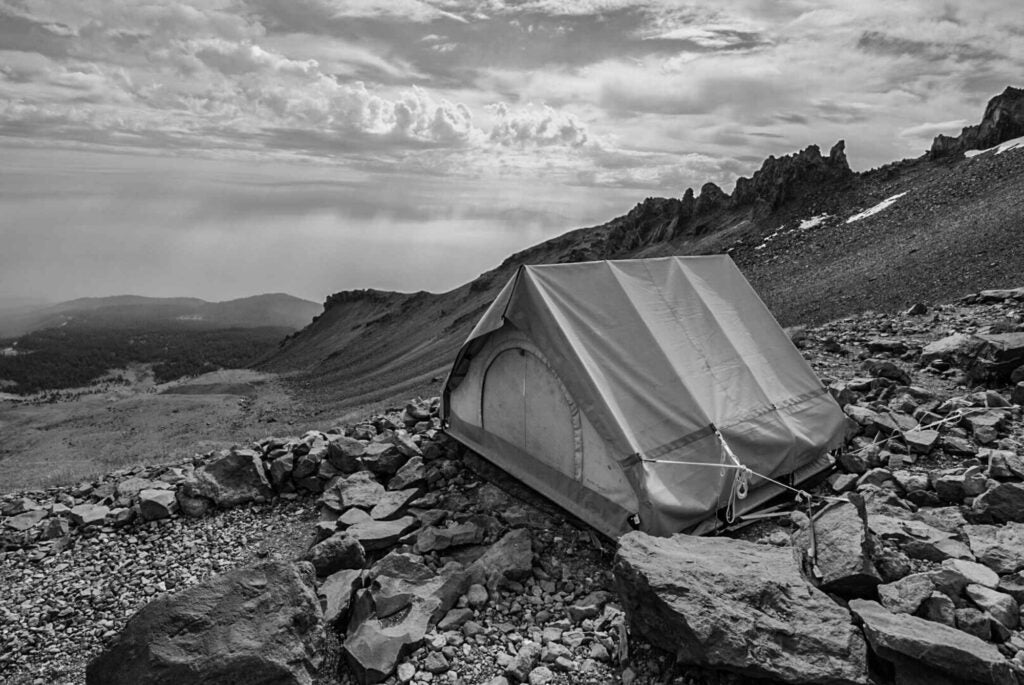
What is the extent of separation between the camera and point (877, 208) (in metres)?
43.4

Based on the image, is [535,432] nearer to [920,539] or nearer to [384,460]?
[384,460]

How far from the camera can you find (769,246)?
44344mm

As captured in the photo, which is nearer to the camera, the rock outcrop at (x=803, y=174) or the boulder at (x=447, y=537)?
the boulder at (x=447, y=537)

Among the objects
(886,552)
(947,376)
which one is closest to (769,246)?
(947,376)

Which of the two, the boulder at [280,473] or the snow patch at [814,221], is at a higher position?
the snow patch at [814,221]

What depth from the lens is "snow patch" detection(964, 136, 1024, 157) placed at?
42.7 metres

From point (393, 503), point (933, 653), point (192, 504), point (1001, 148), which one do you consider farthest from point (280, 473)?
point (1001, 148)

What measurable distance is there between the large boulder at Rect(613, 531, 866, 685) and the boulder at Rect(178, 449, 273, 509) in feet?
21.4

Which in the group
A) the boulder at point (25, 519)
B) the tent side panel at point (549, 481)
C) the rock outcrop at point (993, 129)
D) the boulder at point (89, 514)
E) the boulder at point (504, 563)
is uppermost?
the rock outcrop at point (993, 129)

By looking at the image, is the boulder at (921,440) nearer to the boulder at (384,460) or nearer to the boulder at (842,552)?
the boulder at (842,552)

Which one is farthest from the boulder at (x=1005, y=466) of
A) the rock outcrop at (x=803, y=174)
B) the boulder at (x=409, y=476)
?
the rock outcrop at (x=803, y=174)

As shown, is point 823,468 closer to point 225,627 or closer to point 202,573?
point 225,627

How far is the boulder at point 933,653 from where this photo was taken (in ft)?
13.6

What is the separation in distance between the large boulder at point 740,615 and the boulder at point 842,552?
0.30 m
